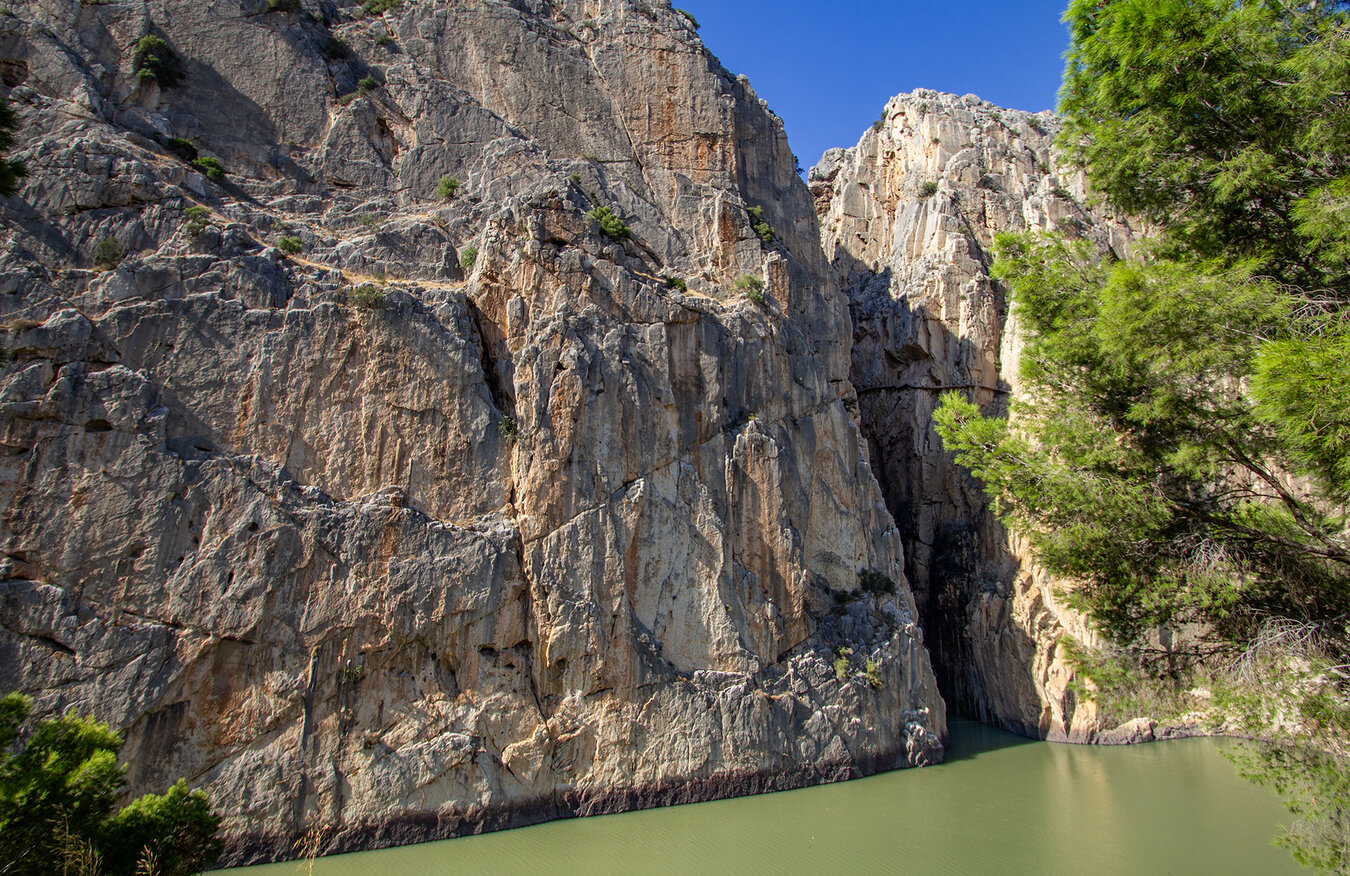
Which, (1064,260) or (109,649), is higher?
(1064,260)

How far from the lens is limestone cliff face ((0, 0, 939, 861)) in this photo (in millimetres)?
15172

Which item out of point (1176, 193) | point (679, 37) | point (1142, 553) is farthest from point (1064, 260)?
point (679, 37)

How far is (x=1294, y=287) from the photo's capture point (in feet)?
24.5

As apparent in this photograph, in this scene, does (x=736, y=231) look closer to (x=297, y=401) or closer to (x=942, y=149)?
(x=297, y=401)

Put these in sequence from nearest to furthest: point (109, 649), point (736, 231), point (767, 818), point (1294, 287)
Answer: point (1294, 287) → point (109, 649) → point (767, 818) → point (736, 231)

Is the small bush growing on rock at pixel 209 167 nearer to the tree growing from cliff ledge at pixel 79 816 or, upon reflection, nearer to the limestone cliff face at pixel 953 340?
the tree growing from cliff ledge at pixel 79 816

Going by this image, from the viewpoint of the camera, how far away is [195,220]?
18156 mm

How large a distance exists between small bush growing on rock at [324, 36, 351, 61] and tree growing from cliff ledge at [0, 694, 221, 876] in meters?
24.0

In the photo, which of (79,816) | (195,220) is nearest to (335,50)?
(195,220)

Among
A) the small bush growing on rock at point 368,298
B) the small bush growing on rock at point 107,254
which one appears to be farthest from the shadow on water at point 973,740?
the small bush growing on rock at point 107,254

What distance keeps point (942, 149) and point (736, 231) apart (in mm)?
19817

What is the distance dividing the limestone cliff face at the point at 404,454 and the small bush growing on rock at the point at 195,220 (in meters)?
0.12

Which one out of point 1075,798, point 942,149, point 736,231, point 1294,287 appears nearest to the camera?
point 1294,287

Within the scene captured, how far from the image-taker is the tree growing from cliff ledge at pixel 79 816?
6953mm
